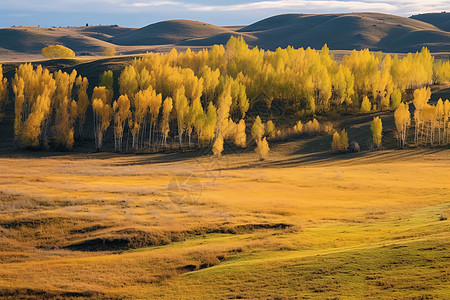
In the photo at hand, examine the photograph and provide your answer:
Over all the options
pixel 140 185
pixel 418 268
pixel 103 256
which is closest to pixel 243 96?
pixel 140 185

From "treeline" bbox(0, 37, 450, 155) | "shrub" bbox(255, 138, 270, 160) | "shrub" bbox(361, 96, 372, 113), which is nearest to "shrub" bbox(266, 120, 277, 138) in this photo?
"treeline" bbox(0, 37, 450, 155)

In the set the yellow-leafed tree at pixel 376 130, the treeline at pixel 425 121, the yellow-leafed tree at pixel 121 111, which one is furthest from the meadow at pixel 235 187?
the yellow-leafed tree at pixel 376 130

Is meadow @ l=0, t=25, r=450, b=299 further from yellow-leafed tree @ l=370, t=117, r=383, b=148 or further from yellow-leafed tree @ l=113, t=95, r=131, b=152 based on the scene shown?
yellow-leafed tree @ l=370, t=117, r=383, b=148

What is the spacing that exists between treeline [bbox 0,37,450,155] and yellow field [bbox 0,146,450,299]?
27.0 metres

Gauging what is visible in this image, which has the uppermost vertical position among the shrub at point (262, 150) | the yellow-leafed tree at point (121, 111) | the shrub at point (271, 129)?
the yellow-leafed tree at point (121, 111)

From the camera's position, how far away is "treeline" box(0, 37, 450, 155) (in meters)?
99.4

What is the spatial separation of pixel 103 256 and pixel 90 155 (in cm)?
6628

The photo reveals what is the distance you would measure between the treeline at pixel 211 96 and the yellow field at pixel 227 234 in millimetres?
26993

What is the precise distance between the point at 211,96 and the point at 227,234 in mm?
80843

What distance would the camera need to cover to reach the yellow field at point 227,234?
2394 centimetres

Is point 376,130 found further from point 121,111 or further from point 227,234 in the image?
point 227,234

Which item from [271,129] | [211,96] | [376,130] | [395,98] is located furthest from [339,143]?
[211,96]

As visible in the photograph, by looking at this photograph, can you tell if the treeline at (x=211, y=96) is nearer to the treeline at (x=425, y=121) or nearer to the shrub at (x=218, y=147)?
the shrub at (x=218, y=147)

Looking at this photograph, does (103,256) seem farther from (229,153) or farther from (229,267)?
(229,153)
